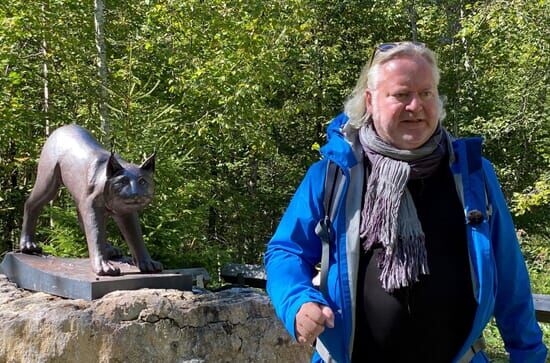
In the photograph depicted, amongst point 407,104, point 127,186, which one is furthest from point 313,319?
point 127,186

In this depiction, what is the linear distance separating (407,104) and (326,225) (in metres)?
0.37

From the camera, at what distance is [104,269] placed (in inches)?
159

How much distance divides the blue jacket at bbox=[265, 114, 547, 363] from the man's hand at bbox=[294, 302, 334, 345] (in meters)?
0.04

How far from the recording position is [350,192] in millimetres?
1728

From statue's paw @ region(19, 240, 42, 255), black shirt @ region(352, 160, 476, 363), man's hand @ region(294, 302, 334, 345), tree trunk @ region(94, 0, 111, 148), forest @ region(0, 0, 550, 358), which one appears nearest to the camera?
man's hand @ region(294, 302, 334, 345)

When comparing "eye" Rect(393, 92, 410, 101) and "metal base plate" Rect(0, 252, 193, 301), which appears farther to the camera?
"metal base plate" Rect(0, 252, 193, 301)

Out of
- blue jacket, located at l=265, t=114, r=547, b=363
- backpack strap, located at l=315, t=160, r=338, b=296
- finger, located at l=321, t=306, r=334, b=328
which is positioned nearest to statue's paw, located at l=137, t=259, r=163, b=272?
blue jacket, located at l=265, t=114, r=547, b=363

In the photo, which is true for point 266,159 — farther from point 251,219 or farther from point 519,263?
point 519,263

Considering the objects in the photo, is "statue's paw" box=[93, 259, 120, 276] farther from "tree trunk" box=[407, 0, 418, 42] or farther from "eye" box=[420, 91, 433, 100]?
"tree trunk" box=[407, 0, 418, 42]

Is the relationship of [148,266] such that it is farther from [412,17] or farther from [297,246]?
[412,17]

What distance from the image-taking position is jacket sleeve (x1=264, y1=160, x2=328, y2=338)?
1.70 meters

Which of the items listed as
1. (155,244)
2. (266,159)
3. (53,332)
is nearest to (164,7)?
(155,244)

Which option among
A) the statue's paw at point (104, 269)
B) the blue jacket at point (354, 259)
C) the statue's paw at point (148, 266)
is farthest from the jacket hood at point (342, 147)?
the statue's paw at point (148, 266)

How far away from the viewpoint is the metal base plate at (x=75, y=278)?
153 inches
